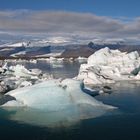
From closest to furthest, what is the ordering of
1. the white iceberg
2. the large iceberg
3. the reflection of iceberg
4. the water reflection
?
the water reflection < the reflection of iceberg < the large iceberg < the white iceberg

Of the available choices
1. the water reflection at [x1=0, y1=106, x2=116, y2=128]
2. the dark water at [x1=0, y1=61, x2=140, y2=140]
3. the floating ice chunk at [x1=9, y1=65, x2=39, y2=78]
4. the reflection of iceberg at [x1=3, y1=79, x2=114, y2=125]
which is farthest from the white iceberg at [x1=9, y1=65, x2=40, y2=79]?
the dark water at [x1=0, y1=61, x2=140, y2=140]

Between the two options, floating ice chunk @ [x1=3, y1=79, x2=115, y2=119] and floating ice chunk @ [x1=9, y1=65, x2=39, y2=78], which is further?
floating ice chunk @ [x1=9, y1=65, x2=39, y2=78]

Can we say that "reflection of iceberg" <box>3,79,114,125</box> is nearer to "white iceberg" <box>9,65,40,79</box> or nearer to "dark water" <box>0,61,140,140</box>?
"dark water" <box>0,61,140,140</box>

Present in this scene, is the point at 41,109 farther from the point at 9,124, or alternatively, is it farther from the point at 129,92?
the point at 129,92

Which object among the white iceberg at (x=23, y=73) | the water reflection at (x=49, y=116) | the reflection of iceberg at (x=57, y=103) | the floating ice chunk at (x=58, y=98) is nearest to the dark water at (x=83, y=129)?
the water reflection at (x=49, y=116)

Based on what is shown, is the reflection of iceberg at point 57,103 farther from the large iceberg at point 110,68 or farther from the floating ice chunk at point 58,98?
the large iceberg at point 110,68

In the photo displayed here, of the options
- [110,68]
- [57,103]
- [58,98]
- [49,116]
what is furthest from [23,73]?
[49,116]

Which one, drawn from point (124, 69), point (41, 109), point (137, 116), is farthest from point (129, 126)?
point (124, 69)
